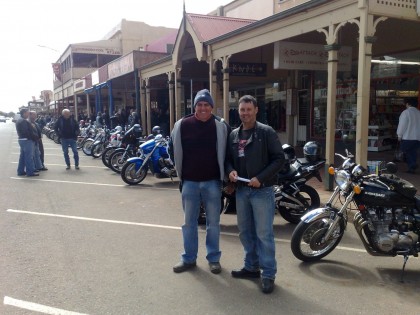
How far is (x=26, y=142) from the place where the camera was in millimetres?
11227

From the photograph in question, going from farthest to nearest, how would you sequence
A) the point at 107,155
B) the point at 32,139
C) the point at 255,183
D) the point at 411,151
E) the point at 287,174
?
the point at 107,155 < the point at 32,139 < the point at 411,151 < the point at 287,174 < the point at 255,183

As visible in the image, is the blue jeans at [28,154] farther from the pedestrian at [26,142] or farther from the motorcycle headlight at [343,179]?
the motorcycle headlight at [343,179]

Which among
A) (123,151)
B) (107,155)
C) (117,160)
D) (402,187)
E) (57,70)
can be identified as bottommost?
(117,160)

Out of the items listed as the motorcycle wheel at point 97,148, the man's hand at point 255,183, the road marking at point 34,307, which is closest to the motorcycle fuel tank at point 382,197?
the man's hand at point 255,183

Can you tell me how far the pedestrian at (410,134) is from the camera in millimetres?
9172

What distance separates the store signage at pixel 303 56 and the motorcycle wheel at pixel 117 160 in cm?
503

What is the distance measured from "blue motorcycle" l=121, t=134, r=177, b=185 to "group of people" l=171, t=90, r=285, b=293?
16.8 ft

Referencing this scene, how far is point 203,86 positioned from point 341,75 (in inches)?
303

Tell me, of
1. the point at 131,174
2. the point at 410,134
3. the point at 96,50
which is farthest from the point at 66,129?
the point at 96,50

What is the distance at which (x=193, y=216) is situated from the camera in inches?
173

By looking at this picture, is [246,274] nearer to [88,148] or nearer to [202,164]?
[202,164]

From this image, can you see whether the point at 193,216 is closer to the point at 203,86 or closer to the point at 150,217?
the point at 150,217

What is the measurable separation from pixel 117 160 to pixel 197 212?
7794mm

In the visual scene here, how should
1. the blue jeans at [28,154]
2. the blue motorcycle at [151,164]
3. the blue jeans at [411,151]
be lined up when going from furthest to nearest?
the blue jeans at [28,154] → the blue motorcycle at [151,164] → the blue jeans at [411,151]
